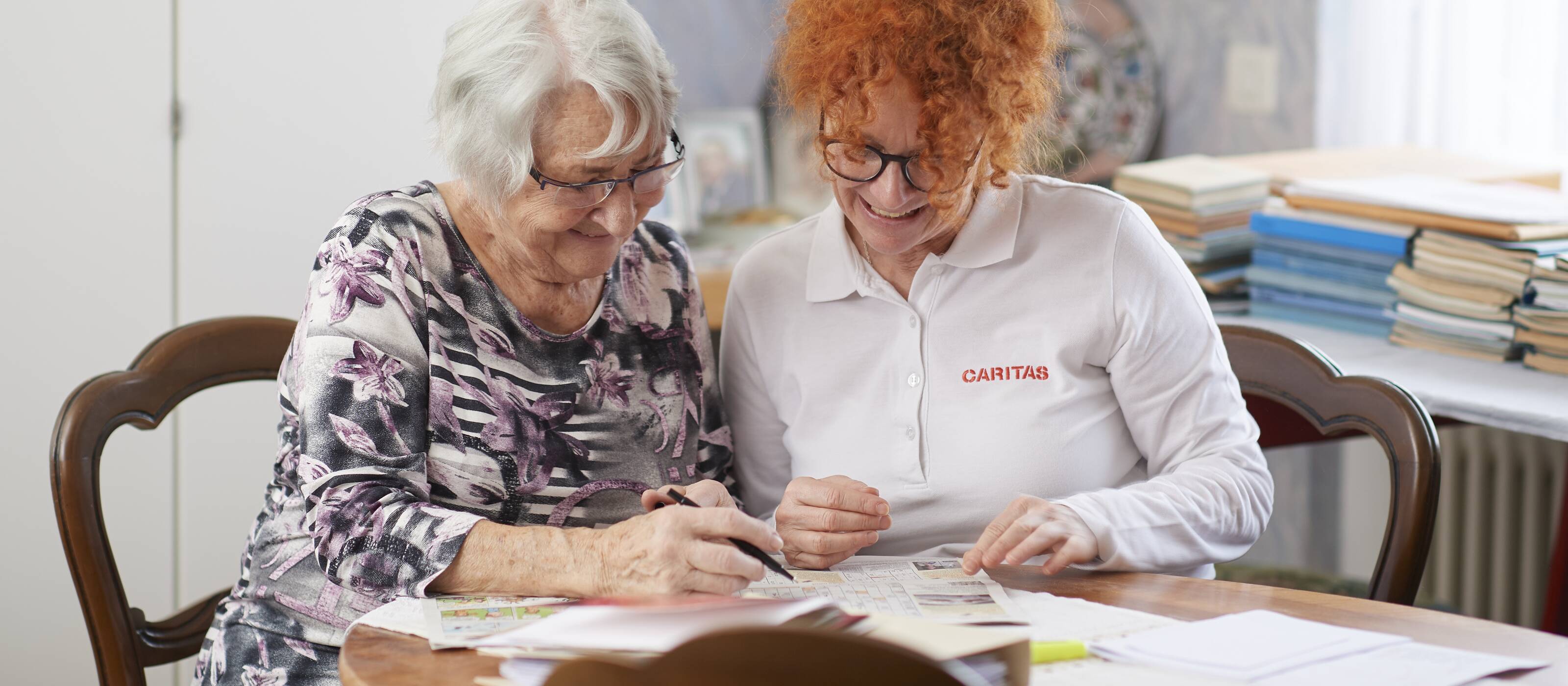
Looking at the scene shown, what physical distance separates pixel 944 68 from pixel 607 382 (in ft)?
1.82

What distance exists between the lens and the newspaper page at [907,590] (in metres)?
1.20

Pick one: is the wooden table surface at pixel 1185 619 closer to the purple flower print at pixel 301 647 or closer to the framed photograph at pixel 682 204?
the purple flower print at pixel 301 647

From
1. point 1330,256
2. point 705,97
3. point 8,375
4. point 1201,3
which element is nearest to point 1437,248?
point 1330,256

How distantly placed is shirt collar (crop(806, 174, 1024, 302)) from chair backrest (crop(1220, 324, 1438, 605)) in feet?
1.15

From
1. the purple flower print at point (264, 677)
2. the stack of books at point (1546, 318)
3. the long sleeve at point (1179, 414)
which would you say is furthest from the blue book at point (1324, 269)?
the purple flower print at point (264, 677)

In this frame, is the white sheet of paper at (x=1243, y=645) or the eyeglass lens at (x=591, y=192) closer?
the white sheet of paper at (x=1243, y=645)

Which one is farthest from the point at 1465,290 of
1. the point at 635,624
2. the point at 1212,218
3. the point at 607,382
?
the point at 635,624

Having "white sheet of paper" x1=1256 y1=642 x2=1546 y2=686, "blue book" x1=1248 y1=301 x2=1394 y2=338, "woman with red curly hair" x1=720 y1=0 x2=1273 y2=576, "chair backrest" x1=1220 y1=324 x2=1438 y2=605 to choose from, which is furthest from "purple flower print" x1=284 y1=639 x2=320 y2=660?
"blue book" x1=1248 y1=301 x2=1394 y2=338

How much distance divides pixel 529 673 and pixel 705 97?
2.65 m

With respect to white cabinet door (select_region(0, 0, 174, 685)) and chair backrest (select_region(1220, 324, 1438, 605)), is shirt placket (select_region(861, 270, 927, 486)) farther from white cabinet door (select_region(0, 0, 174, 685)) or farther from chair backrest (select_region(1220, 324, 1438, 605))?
white cabinet door (select_region(0, 0, 174, 685))

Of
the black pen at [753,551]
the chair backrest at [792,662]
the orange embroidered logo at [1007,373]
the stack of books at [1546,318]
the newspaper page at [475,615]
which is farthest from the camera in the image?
the stack of books at [1546,318]

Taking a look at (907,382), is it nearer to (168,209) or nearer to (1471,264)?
(1471,264)

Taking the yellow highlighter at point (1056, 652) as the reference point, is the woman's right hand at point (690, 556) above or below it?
above

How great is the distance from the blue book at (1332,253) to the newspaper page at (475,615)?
1608 millimetres
